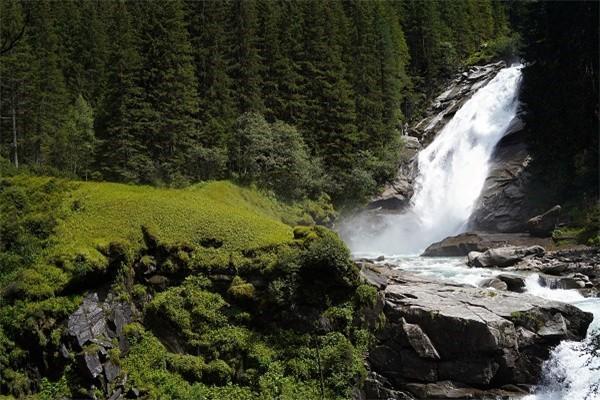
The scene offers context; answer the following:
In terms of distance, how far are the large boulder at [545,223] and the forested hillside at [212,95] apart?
1182 centimetres

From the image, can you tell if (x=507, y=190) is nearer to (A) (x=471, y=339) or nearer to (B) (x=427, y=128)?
(B) (x=427, y=128)

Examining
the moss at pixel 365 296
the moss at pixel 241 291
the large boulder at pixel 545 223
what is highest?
the moss at pixel 241 291

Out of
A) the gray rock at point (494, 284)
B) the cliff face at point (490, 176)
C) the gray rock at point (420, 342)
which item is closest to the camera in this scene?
the gray rock at point (420, 342)

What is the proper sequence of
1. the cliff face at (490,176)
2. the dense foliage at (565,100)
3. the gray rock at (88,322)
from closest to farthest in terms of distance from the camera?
the gray rock at (88,322) < the dense foliage at (565,100) < the cliff face at (490,176)

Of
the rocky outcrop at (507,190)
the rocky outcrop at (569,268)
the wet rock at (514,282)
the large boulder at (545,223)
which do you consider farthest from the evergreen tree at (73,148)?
the large boulder at (545,223)

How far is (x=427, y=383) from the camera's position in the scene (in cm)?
1498

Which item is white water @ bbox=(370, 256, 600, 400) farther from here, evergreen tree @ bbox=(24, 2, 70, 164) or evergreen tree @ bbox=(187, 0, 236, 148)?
evergreen tree @ bbox=(24, 2, 70, 164)

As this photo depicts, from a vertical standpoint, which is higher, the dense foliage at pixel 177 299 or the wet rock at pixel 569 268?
the dense foliage at pixel 177 299

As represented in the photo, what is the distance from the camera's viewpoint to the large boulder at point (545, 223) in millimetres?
28297

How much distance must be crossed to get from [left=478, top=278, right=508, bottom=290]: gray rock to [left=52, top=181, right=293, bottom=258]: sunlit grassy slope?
827 centimetres

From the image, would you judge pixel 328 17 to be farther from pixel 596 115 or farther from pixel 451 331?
pixel 451 331

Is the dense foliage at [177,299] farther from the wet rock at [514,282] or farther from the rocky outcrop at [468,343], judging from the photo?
the wet rock at [514,282]

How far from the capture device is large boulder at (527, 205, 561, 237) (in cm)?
2830

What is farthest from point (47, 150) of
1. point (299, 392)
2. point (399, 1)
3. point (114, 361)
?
point (399, 1)
